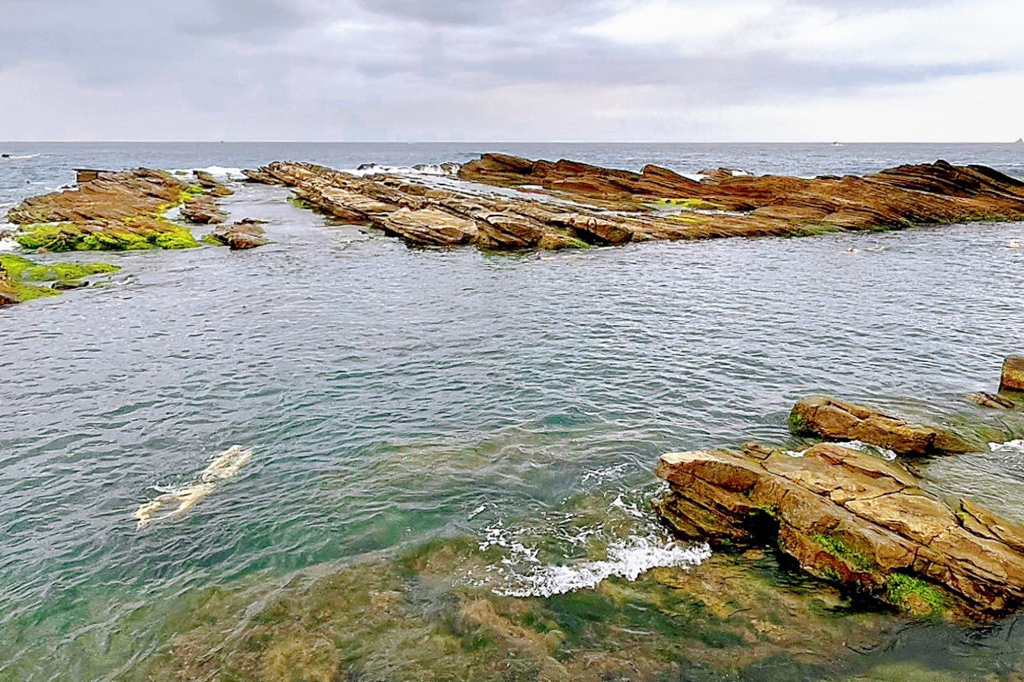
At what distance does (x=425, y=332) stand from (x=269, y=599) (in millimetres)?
20057

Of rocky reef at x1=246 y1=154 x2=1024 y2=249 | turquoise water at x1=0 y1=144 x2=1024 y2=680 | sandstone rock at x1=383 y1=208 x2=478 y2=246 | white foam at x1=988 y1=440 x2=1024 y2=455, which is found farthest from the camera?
rocky reef at x1=246 y1=154 x2=1024 y2=249

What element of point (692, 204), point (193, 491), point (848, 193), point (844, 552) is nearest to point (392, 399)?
point (193, 491)

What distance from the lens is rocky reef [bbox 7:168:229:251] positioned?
178ft

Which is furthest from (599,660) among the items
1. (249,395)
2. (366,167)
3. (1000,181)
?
(366,167)

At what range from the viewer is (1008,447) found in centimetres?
1964

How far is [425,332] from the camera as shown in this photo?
32.9 metres

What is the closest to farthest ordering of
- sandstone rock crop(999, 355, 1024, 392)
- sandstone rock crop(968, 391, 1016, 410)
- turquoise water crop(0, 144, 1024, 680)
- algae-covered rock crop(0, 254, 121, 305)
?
1. turquoise water crop(0, 144, 1024, 680)
2. sandstone rock crop(968, 391, 1016, 410)
3. sandstone rock crop(999, 355, 1024, 392)
4. algae-covered rock crop(0, 254, 121, 305)

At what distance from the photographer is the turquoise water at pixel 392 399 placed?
50.9 feet

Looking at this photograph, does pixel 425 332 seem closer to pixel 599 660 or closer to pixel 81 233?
pixel 599 660

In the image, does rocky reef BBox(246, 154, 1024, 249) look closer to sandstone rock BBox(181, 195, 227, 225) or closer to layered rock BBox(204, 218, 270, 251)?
layered rock BBox(204, 218, 270, 251)

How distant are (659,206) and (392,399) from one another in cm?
6541

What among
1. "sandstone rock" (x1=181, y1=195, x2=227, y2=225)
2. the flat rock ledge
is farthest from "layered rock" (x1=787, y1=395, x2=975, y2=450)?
"sandstone rock" (x1=181, y1=195, x2=227, y2=225)

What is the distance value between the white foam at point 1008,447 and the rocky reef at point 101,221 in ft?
187

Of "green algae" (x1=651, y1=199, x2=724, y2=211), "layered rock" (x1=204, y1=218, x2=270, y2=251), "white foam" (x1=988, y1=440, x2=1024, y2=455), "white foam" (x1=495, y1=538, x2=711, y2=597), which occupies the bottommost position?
"white foam" (x1=495, y1=538, x2=711, y2=597)
